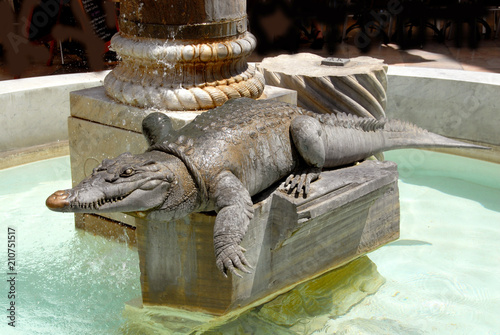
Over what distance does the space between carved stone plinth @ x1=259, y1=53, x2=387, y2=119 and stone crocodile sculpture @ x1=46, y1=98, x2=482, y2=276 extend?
912 mm

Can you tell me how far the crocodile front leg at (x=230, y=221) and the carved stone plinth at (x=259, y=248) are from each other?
23cm

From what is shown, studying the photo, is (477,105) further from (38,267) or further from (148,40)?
(38,267)

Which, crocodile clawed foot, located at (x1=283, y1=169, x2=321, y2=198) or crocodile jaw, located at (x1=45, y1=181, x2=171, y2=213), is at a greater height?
crocodile jaw, located at (x1=45, y1=181, x2=171, y2=213)

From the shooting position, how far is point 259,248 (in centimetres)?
285

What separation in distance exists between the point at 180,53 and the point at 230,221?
129 centimetres

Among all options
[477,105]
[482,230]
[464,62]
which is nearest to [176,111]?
[482,230]

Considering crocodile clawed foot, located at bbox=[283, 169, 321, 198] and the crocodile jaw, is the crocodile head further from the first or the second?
crocodile clawed foot, located at bbox=[283, 169, 321, 198]

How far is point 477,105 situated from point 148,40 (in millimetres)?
3097

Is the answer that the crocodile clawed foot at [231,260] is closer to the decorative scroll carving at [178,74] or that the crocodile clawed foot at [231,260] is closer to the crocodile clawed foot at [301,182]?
the crocodile clawed foot at [301,182]

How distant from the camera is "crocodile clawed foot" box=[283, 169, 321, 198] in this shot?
9.41ft

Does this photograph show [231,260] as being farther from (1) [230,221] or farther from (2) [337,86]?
(2) [337,86]

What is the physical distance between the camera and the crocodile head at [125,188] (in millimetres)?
2245

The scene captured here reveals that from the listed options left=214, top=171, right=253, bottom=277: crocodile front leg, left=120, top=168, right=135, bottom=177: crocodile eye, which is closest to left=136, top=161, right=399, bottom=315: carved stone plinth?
left=214, top=171, right=253, bottom=277: crocodile front leg

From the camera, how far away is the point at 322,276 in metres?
3.33
